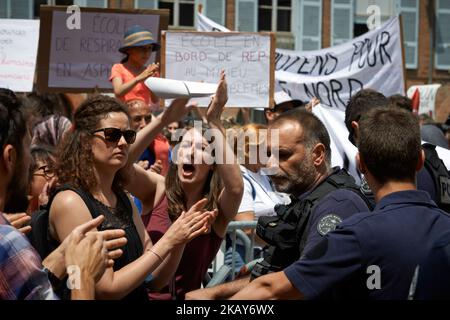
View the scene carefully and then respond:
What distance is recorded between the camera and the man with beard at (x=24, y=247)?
2.68 meters

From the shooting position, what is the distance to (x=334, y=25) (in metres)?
31.7

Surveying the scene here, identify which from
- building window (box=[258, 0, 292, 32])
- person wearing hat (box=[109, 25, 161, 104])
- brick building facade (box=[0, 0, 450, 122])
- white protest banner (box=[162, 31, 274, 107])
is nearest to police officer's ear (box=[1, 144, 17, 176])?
person wearing hat (box=[109, 25, 161, 104])

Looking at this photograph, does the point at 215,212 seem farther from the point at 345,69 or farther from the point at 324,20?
the point at 324,20

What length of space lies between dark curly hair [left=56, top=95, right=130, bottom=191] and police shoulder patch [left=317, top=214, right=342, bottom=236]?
1179 millimetres

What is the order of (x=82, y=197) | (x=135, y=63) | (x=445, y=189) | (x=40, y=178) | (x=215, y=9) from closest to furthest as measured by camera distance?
(x=82, y=197) < (x=445, y=189) < (x=40, y=178) < (x=135, y=63) < (x=215, y=9)

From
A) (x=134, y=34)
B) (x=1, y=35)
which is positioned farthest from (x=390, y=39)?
(x=1, y=35)

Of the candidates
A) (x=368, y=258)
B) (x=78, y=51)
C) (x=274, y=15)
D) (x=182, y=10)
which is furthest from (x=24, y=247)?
(x=274, y=15)

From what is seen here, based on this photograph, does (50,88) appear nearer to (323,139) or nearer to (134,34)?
(134,34)

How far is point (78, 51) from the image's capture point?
357 inches

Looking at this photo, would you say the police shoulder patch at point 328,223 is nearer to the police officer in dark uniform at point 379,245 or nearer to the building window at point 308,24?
the police officer in dark uniform at point 379,245

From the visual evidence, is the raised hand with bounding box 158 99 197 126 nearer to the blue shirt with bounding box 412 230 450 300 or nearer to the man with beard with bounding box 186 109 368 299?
the man with beard with bounding box 186 109 368 299

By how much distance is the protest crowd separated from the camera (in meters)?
2.99

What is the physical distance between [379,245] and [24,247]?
120 centimetres
